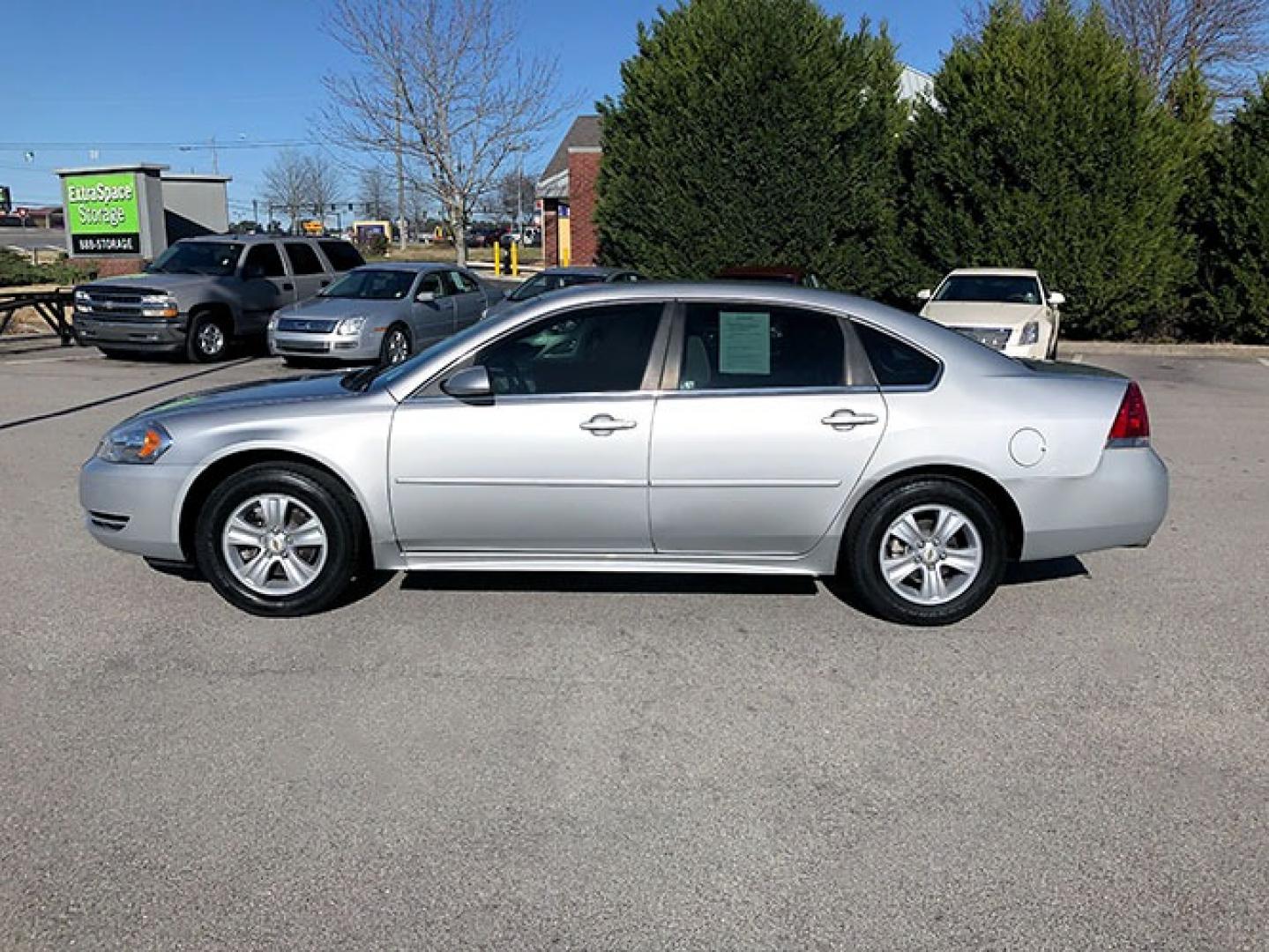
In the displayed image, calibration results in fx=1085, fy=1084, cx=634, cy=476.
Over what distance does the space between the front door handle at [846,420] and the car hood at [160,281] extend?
12870mm

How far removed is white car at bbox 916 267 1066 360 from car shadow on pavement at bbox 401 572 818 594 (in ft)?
25.0

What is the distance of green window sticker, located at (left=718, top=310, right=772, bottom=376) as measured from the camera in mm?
4918

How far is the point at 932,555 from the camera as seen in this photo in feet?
16.1

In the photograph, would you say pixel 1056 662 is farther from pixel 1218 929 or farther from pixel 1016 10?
pixel 1016 10

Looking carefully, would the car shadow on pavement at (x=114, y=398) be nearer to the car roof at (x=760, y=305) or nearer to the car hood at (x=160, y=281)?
the car hood at (x=160, y=281)

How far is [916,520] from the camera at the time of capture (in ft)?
16.2

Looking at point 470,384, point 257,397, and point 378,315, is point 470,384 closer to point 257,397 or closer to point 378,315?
point 257,397

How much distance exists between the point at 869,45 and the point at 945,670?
57.5ft

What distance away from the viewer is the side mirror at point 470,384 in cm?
477

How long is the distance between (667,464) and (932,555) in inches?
Result: 50.2

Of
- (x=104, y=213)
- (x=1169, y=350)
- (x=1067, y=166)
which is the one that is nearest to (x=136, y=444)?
(x=1067, y=166)

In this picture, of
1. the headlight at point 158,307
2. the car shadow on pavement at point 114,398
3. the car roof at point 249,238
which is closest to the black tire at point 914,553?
the car shadow on pavement at point 114,398

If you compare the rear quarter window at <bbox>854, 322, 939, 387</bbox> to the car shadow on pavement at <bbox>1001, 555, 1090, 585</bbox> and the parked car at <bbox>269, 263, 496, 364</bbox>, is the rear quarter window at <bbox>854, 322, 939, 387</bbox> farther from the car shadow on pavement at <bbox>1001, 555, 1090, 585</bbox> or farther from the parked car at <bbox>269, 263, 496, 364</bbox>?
the parked car at <bbox>269, 263, 496, 364</bbox>

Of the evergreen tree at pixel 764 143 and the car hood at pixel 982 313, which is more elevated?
the evergreen tree at pixel 764 143
